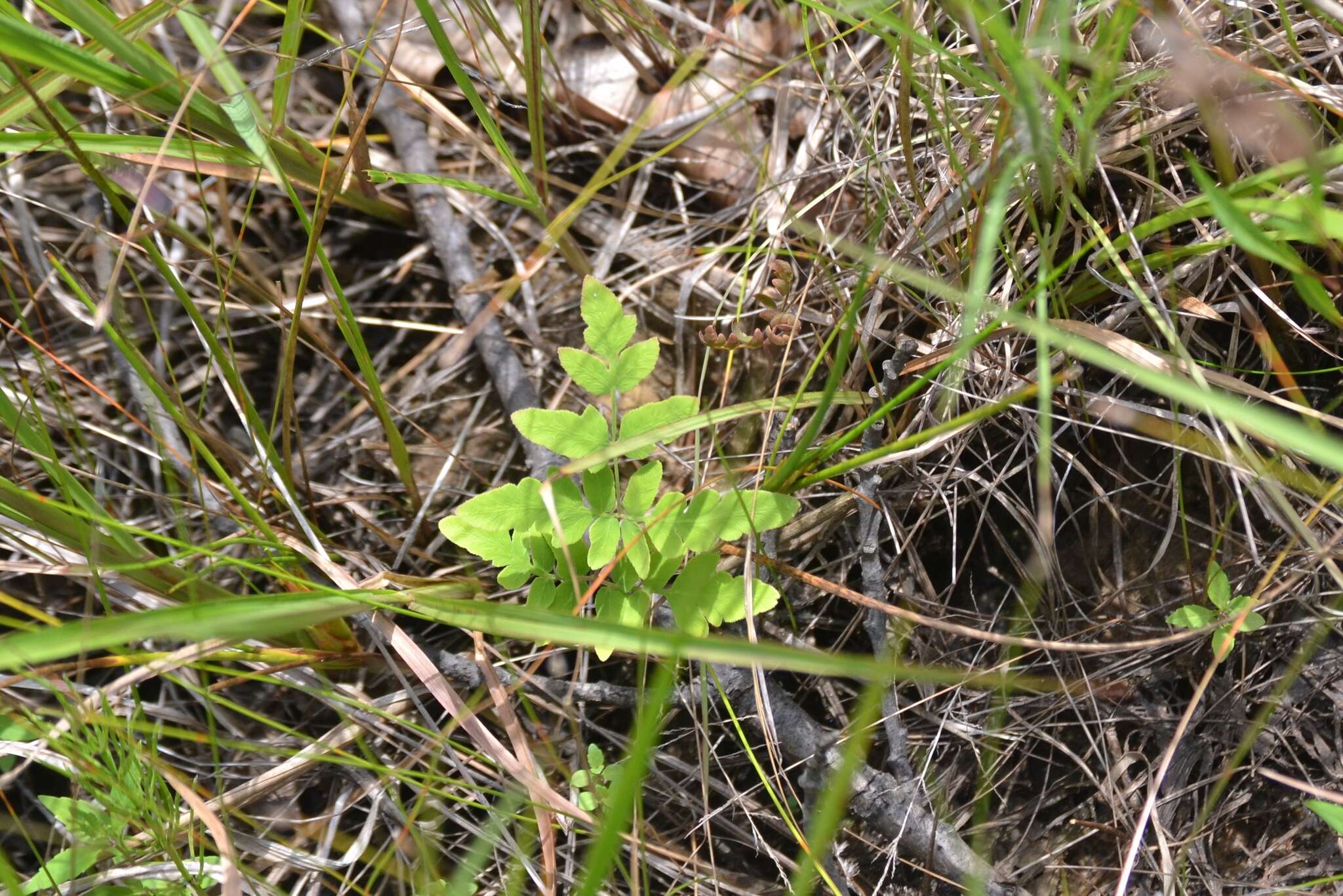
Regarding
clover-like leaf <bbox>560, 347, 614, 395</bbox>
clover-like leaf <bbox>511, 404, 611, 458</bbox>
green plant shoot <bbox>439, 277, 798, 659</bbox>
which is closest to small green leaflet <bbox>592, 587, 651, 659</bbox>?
green plant shoot <bbox>439, 277, 798, 659</bbox>

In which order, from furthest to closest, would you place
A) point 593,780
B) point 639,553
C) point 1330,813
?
point 593,780 → point 639,553 → point 1330,813

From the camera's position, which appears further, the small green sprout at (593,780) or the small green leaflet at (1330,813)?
the small green sprout at (593,780)

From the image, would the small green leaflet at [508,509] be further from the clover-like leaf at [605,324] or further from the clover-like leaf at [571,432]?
the clover-like leaf at [605,324]

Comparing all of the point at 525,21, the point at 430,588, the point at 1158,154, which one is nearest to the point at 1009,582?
the point at 1158,154

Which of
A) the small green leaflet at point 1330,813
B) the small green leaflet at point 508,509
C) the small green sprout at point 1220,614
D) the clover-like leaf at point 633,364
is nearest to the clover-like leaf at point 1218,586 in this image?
the small green sprout at point 1220,614

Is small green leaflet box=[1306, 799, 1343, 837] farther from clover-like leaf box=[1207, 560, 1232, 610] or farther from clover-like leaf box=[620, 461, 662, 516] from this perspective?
clover-like leaf box=[620, 461, 662, 516]

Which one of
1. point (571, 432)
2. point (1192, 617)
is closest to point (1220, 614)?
point (1192, 617)

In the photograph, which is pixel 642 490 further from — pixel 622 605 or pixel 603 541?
pixel 622 605

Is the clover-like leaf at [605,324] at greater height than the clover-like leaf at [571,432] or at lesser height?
greater
